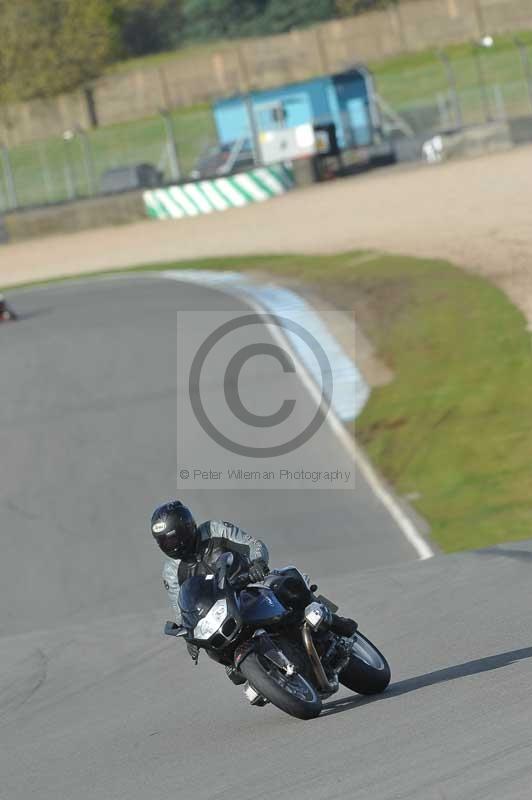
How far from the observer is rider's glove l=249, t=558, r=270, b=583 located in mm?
7094

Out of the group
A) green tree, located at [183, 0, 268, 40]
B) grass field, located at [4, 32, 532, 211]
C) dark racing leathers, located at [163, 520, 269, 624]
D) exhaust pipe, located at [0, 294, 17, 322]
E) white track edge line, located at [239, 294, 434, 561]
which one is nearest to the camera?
dark racing leathers, located at [163, 520, 269, 624]

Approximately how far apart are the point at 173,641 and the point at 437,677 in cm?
339

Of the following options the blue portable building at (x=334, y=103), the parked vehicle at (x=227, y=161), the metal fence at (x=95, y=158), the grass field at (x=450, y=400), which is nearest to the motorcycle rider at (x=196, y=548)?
the grass field at (x=450, y=400)

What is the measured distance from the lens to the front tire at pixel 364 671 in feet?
23.9

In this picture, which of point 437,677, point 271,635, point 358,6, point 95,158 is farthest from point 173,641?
point 358,6

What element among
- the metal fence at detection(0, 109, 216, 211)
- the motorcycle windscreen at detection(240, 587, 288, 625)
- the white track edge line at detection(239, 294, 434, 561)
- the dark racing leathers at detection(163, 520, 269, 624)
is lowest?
the white track edge line at detection(239, 294, 434, 561)

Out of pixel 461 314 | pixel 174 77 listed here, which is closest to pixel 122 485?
pixel 461 314

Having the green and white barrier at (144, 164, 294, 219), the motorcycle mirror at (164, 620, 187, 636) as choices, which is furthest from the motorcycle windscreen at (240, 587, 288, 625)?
the green and white barrier at (144, 164, 294, 219)

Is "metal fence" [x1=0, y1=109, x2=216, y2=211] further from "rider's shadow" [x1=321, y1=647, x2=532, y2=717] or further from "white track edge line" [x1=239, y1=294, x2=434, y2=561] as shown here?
"rider's shadow" [x1=321, y1=647, x2=532, y2=717]

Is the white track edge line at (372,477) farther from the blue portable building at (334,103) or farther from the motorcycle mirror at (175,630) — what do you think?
the blue portable building at (334,103)

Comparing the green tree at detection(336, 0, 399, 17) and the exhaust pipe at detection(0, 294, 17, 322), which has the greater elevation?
the green tree at detection(336, 0, 399, 17)

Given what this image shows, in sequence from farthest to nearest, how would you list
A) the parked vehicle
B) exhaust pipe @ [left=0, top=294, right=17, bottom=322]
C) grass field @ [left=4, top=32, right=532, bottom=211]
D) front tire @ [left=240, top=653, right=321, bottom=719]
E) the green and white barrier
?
grass field @ [left=4, top=32, right=532, bottom=211], the parked vehicle, the green and white barrier, exhaust pipe @ [left=0, top=294, right=17, bottom=322], front tire @ [left=240, top=653, right=321, bottom=719]

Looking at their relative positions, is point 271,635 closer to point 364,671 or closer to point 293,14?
point 364,671

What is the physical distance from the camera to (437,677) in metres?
7.57
